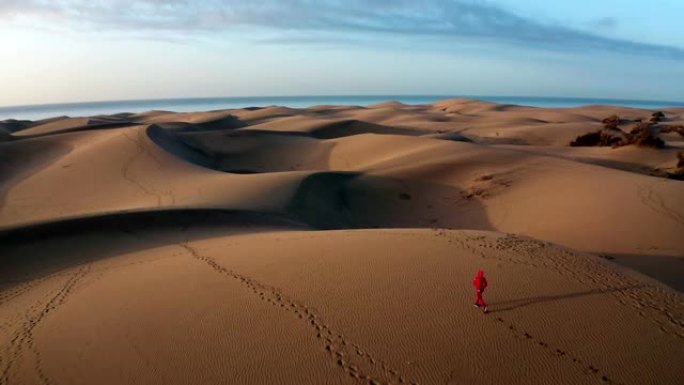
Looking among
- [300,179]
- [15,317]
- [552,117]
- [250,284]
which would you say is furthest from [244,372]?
[552,117]

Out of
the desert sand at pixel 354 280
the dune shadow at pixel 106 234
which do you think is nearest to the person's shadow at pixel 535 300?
the desert sand at pixel 354 280

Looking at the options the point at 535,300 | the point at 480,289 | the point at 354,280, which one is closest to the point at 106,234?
the point at 354,280

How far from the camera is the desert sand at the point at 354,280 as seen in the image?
4.75 meters

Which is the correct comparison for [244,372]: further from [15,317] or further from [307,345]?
[15,317]

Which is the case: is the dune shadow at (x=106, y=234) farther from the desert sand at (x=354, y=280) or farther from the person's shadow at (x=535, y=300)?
the person's shadow at (x=535, y=300)

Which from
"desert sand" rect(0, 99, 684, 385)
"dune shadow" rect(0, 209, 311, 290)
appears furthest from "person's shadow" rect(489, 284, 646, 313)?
"dune shadow" rect(0, 209, 311, 290)

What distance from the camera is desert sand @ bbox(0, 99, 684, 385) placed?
475 centimetres

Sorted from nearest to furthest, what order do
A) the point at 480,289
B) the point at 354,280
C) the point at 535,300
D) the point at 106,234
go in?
the point at 480,289, the point at 535,300, the point at 354,280, the point at 106,234

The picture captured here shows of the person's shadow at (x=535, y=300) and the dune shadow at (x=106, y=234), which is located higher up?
the person's shadow at (x=535, y=300)

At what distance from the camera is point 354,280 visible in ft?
21.6

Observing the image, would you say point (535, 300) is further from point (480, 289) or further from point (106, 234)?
point (106, 234)

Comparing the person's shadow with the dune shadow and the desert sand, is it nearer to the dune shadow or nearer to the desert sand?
the desert sand

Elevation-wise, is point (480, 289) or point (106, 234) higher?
point (480, 289)

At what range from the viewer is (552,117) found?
158ft
